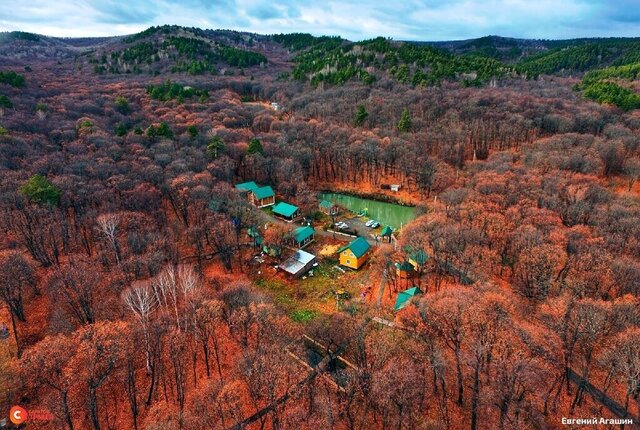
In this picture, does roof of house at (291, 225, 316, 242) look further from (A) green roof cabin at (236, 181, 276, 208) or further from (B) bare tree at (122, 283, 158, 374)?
(B) bare tree at (122, 283, 158, 374)

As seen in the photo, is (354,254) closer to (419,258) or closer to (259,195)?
(419,258)

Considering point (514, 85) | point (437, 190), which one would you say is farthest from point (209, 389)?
point (514, 85)

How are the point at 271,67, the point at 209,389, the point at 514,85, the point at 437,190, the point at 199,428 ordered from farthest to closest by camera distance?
the point at 271,67
the point at 514,85
the point at 437,190
the point at 209,389
the point at 199,428

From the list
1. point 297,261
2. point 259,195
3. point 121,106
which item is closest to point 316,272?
point 297,261

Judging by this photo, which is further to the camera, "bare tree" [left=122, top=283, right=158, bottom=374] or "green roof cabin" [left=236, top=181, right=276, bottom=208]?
"green roof cabin" [left=236, top=181, right=276, bottom=208]

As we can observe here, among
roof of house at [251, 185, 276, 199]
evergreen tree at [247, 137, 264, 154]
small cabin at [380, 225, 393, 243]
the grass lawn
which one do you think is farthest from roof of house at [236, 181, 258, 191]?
small cabin at [380, 225, 393, 243]

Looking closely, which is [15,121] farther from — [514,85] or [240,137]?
[514,85]

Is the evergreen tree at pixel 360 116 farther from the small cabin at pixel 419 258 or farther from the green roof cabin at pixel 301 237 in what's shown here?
the small cabin at pixel 419 258
